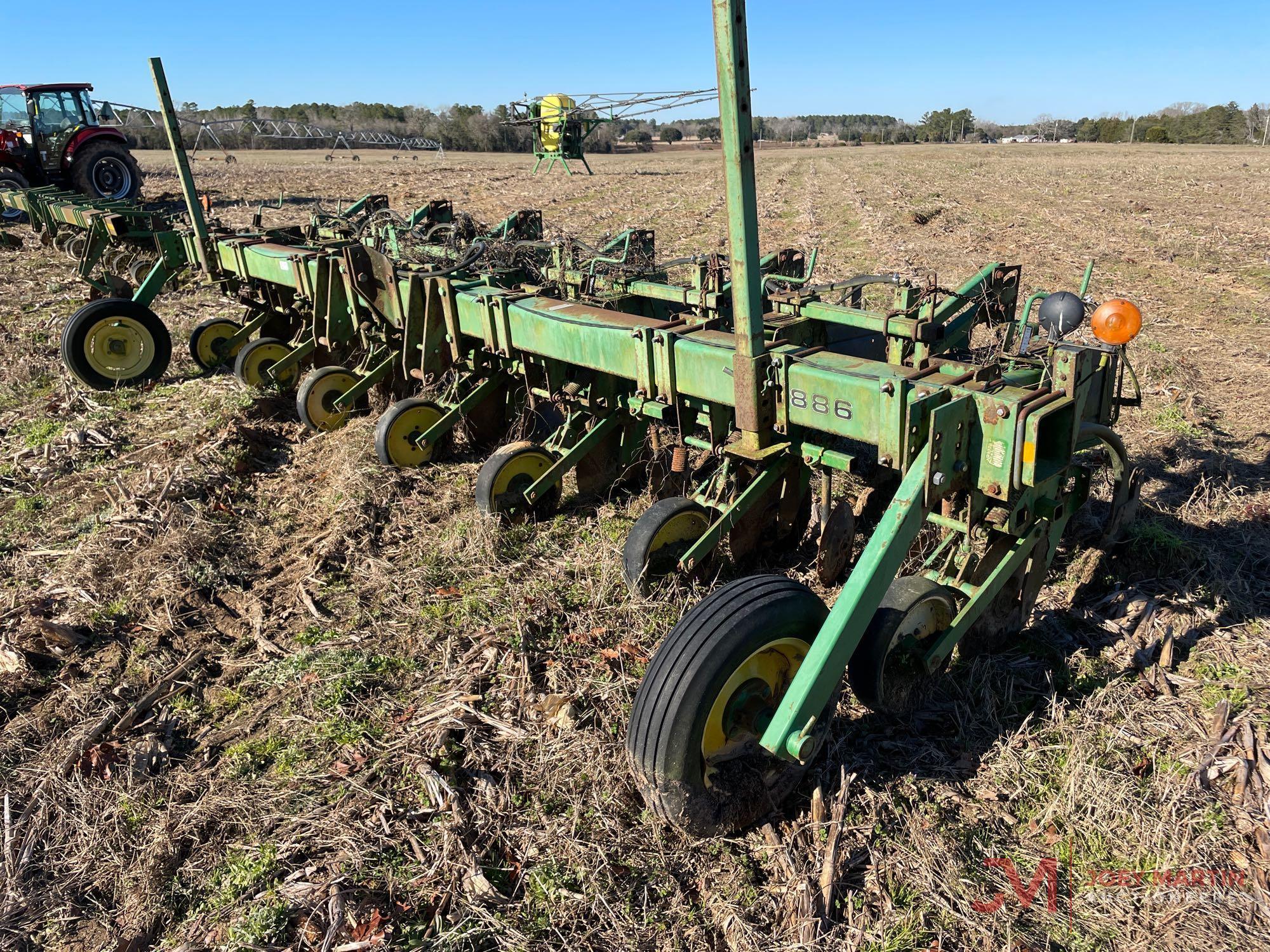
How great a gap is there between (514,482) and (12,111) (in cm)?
2018

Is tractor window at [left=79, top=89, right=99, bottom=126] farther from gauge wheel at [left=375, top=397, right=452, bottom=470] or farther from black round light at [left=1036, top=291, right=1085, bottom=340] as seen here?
black round light at [left=1036, top=291, right=1085, bottom=340]

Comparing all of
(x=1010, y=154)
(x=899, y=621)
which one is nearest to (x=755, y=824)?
(x=899, y=621)

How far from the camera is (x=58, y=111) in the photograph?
1867 centimetres

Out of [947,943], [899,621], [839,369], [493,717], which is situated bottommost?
[947,943]

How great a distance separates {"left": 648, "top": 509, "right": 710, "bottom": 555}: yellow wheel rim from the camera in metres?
4.31

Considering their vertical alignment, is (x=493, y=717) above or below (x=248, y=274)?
below

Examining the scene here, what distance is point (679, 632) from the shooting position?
298 centimetres

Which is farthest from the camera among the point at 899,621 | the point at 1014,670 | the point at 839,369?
the point at 1014,670

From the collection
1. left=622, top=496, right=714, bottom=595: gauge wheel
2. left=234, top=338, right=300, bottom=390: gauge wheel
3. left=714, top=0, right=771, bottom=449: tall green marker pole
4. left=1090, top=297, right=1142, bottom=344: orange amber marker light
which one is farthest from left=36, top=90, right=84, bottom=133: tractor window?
left=1090, top=297, right=1142, bottom=344: orange amber marker light

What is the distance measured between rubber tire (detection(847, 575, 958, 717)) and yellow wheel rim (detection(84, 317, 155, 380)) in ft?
25.0

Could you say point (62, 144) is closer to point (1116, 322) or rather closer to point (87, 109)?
point (87, 109)

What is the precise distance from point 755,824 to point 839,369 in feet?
6.22

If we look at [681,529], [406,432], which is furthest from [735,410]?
[406,432]

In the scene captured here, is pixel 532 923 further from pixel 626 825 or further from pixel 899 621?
pixel 899 621
